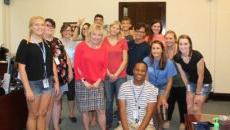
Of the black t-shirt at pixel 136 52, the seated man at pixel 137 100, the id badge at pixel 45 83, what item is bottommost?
the seated man at pixel 137 100

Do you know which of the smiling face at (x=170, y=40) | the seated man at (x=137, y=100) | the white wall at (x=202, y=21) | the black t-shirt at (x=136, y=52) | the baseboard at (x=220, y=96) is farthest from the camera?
the baseboard at (x=220, y=96)

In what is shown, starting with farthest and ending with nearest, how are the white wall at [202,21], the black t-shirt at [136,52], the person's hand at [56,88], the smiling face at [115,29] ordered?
the white wall at [202,21], the black t-shirt at [136,52], the smiling face at [115,29], the person's hand at [56,88]

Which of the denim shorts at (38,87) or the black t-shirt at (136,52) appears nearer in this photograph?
the denim shorts at (38,87)

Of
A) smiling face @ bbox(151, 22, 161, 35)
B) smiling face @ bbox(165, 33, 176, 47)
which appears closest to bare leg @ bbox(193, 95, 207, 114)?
smiling face @ bbox(165, 33, 176, 47)

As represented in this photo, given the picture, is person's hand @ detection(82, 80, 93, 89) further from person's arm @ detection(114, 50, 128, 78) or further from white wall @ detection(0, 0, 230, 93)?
white wall @ detection(0, 0, 230, 93)

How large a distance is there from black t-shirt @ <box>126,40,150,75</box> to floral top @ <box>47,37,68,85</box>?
0.81m

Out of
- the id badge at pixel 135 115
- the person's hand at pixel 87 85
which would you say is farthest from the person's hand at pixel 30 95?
the id badge at pixel 135 115

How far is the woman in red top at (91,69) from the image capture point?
12.8 ft

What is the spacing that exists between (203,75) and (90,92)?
1249 millimetres

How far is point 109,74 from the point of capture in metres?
4.21

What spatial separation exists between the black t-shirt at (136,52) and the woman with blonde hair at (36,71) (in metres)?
1.14

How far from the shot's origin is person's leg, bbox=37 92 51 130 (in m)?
3.59

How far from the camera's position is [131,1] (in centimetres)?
683

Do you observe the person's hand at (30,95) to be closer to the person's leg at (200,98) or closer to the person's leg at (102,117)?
the person's leg at (102,117)
